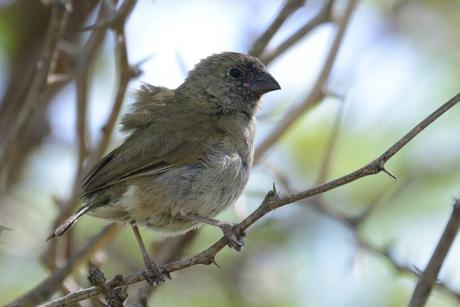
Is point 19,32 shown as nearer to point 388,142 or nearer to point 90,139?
point 90,139

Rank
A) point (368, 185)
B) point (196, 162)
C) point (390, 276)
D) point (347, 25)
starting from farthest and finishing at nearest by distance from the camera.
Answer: point (368, 185) → point (390, 276) → point (347, 25) → point (196, 162)

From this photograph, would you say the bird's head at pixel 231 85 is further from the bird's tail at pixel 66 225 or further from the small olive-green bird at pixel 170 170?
the bird's tail at pixel 66 225

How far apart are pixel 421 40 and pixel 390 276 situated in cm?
237

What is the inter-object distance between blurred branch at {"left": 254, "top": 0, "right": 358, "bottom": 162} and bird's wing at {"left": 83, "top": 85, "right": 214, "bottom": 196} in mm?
554

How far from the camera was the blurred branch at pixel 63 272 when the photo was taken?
202 inches

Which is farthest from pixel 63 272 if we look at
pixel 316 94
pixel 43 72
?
pixel 316 94

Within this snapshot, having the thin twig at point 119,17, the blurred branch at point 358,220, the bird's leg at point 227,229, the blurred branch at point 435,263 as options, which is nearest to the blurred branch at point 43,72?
the thin twig at point 119,17

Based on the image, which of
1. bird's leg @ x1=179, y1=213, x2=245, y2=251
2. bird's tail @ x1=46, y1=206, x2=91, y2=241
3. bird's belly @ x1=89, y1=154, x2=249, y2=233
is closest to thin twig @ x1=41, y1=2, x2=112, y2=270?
bird's belly @ x1=89, y1=154, x2=249, y2=233

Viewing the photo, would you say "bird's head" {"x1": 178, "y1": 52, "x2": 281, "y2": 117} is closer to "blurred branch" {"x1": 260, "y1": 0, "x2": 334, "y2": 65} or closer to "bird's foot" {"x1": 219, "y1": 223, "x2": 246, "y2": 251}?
"blurred branch" {"x1": 260, "y1": 0, "x2": 334, "y2": 65}

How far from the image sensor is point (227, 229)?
4.28 m

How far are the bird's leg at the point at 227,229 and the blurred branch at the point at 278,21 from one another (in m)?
1.33

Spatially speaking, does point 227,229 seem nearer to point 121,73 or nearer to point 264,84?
point 121,73

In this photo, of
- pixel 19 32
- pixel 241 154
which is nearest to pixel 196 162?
pixel 241 154

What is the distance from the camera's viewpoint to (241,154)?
17.4 feet
